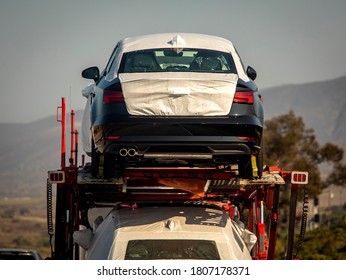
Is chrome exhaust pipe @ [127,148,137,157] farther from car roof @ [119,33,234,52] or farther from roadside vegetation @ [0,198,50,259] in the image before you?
roadside vegetation @ [0,198,50,259]

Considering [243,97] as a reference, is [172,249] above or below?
below

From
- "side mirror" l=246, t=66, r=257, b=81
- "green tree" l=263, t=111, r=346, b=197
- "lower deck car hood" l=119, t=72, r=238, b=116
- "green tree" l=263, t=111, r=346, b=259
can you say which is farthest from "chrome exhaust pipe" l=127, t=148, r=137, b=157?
"green tree" l=263, t=111, r=346, b=197

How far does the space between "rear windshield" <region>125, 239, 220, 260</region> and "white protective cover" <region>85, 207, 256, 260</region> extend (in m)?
0.04

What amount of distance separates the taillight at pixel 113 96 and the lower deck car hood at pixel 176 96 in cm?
5

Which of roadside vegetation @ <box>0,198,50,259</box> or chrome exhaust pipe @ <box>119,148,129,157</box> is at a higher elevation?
chrome exhaust pipe @ <box>119,148,129,157</box>

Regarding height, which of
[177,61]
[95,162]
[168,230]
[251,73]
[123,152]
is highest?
[177,61]

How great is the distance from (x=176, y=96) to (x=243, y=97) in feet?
2.15

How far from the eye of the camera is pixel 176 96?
11250 millimetres

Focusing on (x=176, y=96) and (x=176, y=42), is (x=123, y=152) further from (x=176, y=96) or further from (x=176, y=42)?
(x=176, y=42)

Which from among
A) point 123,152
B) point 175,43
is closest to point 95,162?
point 123,152

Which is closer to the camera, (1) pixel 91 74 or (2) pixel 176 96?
(2) pixel 176 96

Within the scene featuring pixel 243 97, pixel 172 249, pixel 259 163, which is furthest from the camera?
pixel 259 163

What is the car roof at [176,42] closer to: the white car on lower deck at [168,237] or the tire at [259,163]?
the tire at [259,163]

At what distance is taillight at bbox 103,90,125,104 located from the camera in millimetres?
11305
